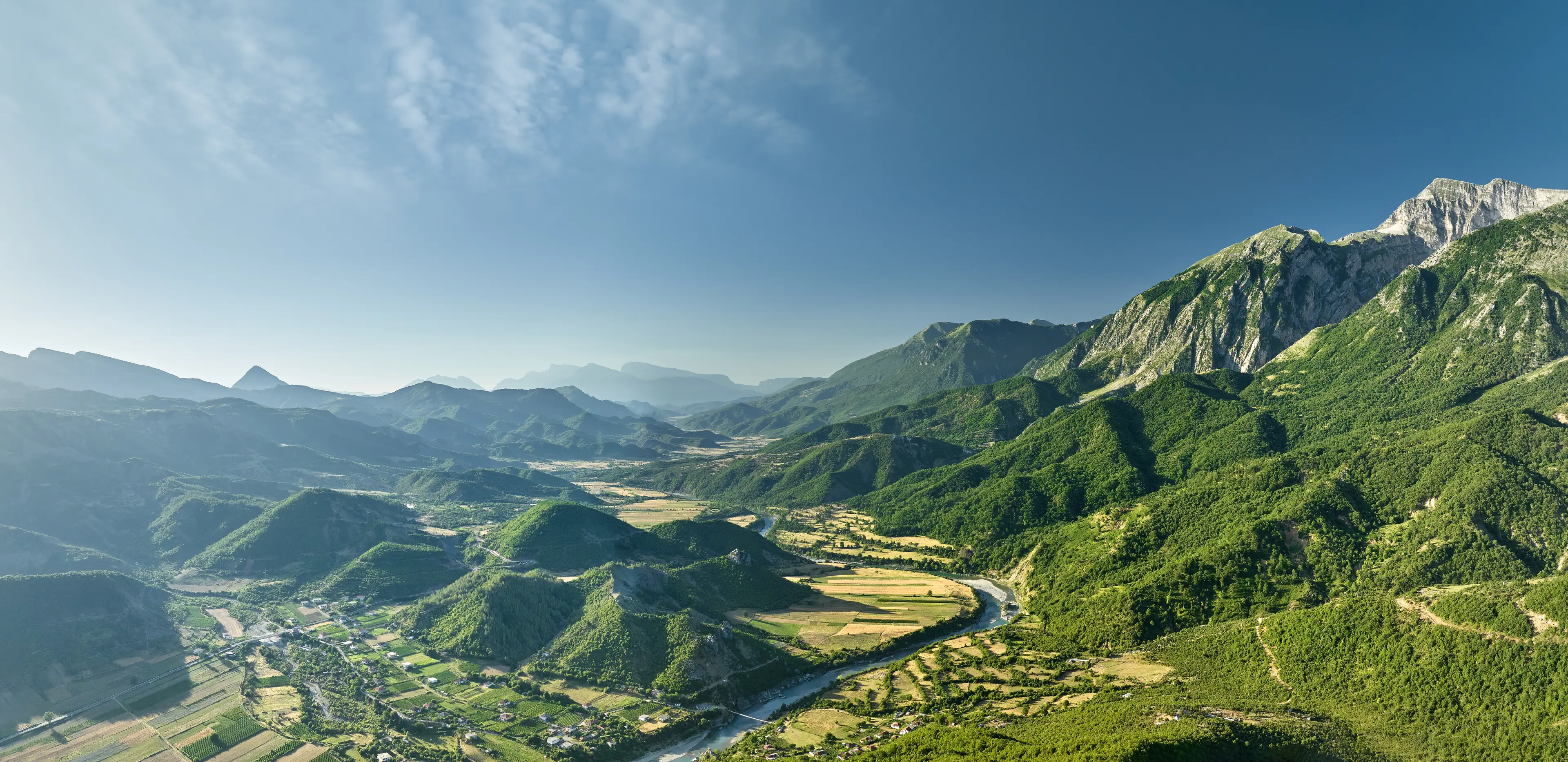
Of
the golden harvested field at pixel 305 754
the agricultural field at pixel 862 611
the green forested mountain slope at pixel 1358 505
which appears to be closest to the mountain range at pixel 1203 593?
the green forested mountain slope at pixel 1358 505

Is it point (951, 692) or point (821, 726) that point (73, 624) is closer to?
point (821, 726)

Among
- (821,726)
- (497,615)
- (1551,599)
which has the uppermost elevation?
(1551,599)

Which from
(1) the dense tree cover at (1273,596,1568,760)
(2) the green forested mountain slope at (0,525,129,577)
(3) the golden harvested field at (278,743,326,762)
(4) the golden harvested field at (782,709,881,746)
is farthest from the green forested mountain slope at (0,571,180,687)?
(1) the dense tree cover at (1273,596,1568,760)

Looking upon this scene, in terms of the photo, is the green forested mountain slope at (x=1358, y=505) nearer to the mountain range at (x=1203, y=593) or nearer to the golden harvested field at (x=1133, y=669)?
the mountain range at (x=1203, y=593)

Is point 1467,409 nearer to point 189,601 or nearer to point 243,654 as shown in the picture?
point 243,654

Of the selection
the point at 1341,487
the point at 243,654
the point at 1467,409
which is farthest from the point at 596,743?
the point at 1467,409

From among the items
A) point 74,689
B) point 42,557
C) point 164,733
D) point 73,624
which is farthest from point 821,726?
point 42,557
